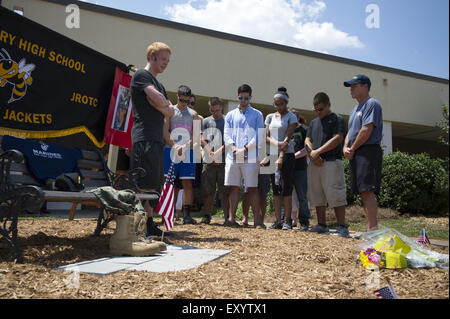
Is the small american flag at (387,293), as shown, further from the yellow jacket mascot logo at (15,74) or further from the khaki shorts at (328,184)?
the yellow jacket mascot logo at (15,74)

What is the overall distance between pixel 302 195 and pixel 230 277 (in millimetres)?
3549

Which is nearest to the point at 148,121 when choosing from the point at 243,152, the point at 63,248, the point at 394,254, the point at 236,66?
the point at 63,248

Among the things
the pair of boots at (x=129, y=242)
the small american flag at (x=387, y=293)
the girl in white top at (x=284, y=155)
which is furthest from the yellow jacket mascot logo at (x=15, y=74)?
the small american flag at (x=387, y=293)

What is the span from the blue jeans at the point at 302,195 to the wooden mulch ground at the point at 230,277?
190 cm

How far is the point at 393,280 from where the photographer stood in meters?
2.12

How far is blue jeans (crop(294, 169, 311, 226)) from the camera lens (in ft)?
18.0

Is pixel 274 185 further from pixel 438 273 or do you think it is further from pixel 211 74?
pixel 211 74

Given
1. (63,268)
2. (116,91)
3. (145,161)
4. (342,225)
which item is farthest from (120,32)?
(63,268)

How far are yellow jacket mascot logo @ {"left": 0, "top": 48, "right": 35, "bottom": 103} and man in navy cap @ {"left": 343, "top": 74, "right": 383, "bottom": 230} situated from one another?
3502 mm

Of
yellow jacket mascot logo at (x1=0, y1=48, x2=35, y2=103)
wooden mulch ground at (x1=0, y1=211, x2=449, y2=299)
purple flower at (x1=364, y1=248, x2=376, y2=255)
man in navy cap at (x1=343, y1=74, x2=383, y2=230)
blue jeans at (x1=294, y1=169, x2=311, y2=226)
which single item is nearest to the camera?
wooden mulch ground at (x1=0, y1=211, x2=449, y2=299)

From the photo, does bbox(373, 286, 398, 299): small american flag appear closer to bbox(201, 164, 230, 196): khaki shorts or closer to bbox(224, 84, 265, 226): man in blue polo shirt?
bbox(224, 84, 265, 226): man in blue polo shirt

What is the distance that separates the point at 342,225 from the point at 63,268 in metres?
3.47

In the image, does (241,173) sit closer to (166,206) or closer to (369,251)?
(166,206)

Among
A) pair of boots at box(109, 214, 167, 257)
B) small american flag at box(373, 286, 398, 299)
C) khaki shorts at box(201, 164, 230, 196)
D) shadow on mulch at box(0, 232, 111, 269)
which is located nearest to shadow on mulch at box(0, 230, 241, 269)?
shadow on mulch at box(0, 232, 111, 269)
